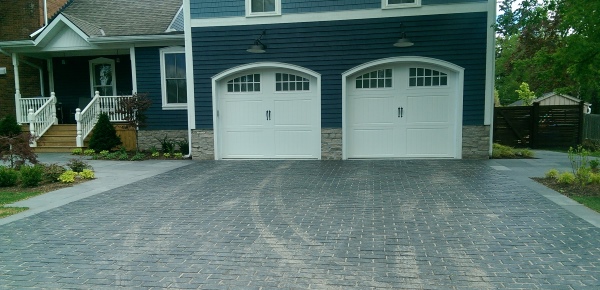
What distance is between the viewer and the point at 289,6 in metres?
11.2

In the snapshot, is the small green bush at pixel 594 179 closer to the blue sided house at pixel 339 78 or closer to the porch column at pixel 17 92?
the blue sided house at pixel 339 78

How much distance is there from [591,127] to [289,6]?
42.6 feet

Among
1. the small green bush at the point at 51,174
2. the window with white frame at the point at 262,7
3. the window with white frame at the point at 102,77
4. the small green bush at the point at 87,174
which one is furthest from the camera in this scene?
the window with white frame at the point at 102,77

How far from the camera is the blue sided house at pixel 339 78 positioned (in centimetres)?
1057

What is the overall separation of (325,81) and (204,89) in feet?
12.0

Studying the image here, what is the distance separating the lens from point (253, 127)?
1191 cm

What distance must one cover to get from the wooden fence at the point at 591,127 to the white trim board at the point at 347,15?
8799 millimetres

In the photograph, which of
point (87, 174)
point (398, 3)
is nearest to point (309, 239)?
point (87, 174)

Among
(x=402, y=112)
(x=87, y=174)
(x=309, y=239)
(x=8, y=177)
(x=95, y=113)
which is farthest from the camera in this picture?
(x=95, y=113)

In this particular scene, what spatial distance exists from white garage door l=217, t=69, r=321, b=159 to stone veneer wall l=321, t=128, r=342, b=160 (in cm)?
15

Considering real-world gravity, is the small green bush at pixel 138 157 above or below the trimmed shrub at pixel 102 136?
below

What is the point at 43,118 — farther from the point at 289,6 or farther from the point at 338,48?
the point at 338,48

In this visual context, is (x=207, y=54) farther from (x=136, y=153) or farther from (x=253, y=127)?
(x=136, y=153)

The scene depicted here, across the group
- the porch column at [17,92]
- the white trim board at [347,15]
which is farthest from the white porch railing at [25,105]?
the white trim board at [347,15]
